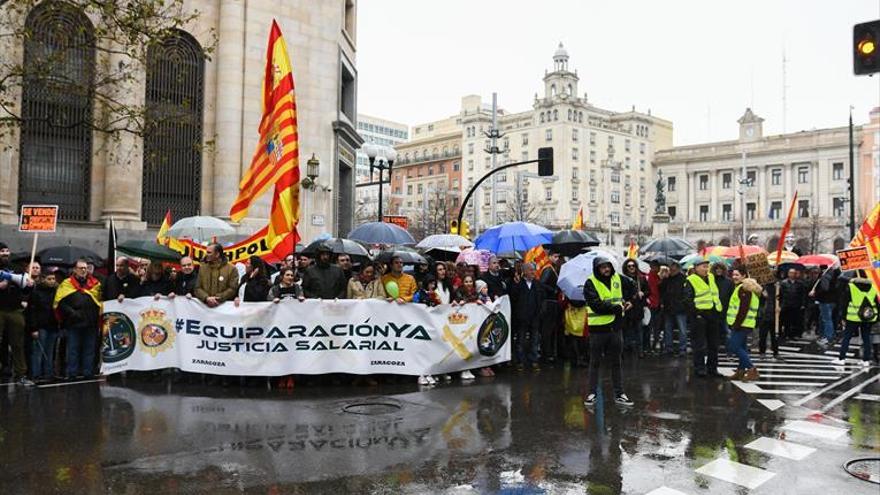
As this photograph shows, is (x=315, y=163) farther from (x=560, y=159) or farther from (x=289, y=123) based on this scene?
(x=560, y=159)

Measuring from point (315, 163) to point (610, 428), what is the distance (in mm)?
13709

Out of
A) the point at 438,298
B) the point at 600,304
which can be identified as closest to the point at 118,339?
the point at 438,298

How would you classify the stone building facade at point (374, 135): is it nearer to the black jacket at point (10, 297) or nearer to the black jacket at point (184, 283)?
the black jacket at point (184, 283)

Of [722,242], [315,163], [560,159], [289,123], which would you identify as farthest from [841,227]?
[289,123]

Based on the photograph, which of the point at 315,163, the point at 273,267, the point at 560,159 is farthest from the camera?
the point at 560,159

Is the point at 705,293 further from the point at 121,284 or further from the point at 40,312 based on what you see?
the point at 40,312

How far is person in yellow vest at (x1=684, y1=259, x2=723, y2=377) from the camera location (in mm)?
11844

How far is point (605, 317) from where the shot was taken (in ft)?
31.6

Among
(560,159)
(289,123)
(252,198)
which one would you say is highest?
(560,159)

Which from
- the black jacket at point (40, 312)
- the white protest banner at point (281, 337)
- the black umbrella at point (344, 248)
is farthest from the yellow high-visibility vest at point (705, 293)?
the black jacket at point (40, 312)

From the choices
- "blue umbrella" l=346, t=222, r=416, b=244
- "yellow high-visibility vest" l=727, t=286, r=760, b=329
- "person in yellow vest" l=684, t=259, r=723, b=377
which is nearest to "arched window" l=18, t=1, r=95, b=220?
"blue umbrella" l=346, t=222, r=416, b=244

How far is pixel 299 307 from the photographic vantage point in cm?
1052

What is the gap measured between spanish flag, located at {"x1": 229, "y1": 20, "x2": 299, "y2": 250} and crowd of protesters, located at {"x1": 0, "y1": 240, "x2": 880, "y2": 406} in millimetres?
609

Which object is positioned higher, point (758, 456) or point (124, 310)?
point (124, 310)
